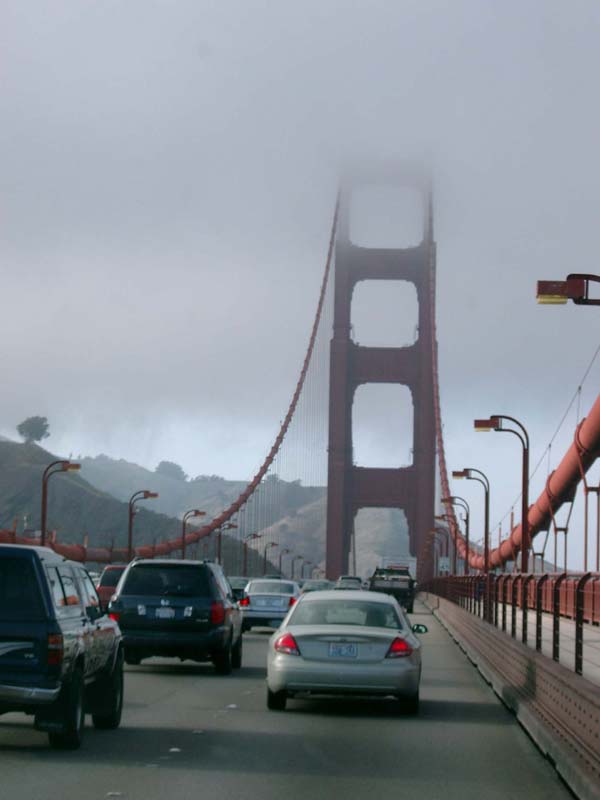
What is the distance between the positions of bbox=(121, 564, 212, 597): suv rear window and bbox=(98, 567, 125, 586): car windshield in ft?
40.4

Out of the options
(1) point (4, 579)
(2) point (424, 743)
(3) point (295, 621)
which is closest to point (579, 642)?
(2) point (424, 743)

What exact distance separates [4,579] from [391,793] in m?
3.35

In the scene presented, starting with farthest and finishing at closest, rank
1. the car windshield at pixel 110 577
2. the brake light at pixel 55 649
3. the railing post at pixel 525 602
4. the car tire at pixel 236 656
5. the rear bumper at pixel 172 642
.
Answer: the car windshield at pixel 110 577, the car tire at pixel 236 656, the rear bumper at pixel 172 642, the railing post at pixel 525 602, the brake light at pixel 55 649

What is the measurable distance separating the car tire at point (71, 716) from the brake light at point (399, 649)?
3878mm

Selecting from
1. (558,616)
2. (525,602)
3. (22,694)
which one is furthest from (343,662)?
(525,602)

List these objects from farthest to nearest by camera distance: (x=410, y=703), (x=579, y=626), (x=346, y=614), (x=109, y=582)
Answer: (x=109, y=582), (x=346, y=614), (x=410, y=703), (x=579, y=626)

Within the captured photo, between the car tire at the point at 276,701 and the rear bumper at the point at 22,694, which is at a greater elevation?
the rear bumper at the point at 22,694

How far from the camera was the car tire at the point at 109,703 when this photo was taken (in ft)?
44.8

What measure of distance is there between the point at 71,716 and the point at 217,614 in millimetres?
9150

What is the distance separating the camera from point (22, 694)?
11.3m

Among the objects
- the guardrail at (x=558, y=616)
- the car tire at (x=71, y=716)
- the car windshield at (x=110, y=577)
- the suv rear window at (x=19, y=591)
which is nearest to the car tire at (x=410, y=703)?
the guardrail at (x=558, y=616)

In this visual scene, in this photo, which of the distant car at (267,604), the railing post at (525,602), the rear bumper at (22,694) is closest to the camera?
the rear bumper at (22,694)

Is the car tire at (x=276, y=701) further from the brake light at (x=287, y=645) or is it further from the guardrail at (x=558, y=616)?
the guardrail at (x=558, y=616)

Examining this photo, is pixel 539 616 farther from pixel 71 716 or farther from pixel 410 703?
pixel 71 716
